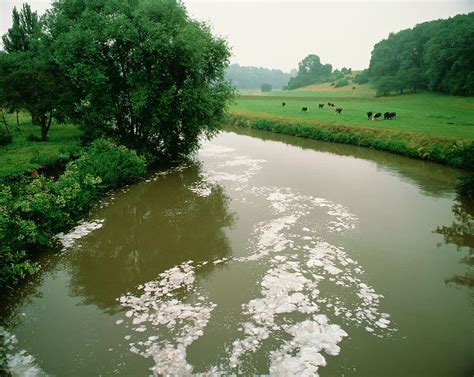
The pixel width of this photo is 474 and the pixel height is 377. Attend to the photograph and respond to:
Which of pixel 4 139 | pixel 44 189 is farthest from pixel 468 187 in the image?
pixel 4 139

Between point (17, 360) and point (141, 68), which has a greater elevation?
point (141, 68)

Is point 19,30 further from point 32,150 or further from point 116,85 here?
point 32,150

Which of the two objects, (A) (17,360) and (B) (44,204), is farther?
(B) (44,204)

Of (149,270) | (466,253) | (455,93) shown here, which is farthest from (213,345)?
(455,93)

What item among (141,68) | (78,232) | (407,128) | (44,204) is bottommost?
(78,232)

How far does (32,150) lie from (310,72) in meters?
164

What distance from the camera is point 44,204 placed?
47.1 feet

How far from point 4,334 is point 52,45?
24523mm

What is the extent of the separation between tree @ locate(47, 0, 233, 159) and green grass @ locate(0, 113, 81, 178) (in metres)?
2.96

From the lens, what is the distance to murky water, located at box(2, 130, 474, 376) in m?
8.52

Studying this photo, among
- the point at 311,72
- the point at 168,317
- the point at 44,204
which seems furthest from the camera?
the point at 311,72

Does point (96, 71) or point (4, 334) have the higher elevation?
point (96, 71)

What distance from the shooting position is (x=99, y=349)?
345 inches

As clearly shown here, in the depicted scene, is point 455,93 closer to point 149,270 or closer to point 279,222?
point 279,222
